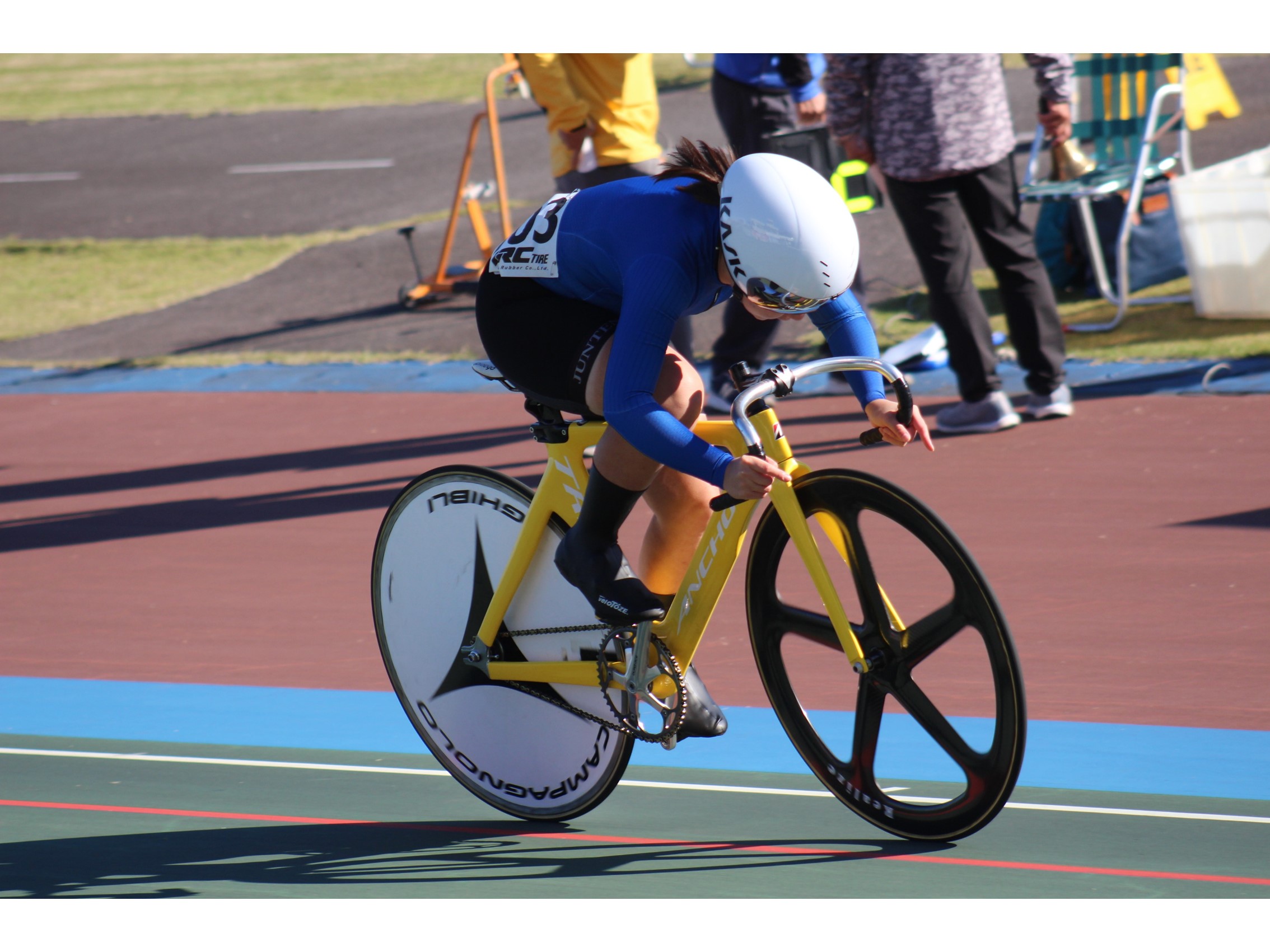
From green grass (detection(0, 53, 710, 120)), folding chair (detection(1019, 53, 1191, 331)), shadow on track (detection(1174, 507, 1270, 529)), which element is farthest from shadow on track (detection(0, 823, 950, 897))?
green grass (detection(0, 53, 710, 120))

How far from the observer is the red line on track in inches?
126

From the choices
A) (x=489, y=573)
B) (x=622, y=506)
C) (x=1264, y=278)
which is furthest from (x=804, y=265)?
(x=1264, y=278)

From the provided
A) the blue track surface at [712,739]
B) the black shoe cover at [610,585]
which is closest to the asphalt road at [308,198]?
the blue track surface at [712,739]

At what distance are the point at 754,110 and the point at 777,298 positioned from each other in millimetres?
5288

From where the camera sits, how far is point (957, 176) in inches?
276

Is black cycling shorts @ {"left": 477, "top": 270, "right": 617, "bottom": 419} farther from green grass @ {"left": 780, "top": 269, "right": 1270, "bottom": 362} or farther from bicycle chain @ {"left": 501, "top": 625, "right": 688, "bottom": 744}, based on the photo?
green grass @ {"left": 780, "top": 269, "right": 1270, "bottom": 362}

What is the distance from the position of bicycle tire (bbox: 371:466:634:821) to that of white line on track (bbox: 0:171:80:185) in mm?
18024

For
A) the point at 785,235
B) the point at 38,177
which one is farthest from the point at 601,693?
the point at 38,177

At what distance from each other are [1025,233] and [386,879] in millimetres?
4760

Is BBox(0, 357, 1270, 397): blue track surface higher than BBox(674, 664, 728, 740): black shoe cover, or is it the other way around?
BBox(0, 357, 1270, 397): blue track surface

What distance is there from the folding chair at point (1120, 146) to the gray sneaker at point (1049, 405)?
1.67 m

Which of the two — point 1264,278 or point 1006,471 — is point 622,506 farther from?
point 1264,278

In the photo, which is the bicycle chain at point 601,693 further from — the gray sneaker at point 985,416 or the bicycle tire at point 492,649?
the gray sneaker at point 985,416

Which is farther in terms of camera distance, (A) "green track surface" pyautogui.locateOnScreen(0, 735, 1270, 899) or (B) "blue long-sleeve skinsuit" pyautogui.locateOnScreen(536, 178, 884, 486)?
(A) "green track surface" pyautogui.locateOnScreen(0, 735, 1270, 899)
